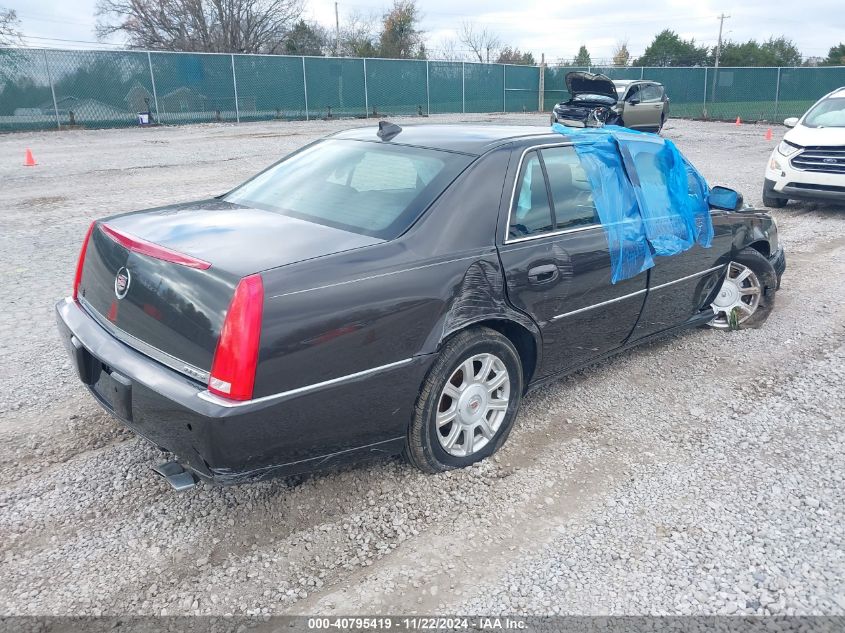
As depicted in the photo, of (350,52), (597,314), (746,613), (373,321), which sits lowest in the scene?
(746,613)

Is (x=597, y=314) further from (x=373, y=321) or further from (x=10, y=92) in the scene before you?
(x=10, y=92)

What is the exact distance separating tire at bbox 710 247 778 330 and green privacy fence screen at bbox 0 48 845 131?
2215 cm

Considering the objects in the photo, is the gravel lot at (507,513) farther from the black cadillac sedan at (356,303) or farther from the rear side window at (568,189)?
the rear side window at (568,189)

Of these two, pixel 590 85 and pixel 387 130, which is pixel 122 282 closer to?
pixel 387 130

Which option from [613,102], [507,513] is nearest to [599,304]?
[507,513]

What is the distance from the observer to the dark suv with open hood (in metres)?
17.7

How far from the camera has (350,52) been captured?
4797cm

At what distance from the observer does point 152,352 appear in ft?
9.20

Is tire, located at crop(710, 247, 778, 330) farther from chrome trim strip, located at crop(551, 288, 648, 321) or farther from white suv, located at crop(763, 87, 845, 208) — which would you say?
white suv, located at crop(763, 87, 845, 208)

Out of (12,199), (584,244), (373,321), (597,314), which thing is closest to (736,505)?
(597,314)

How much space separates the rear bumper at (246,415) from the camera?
255 centimetres

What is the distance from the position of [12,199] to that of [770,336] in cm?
1009

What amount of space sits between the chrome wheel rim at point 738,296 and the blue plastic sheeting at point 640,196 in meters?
0.74

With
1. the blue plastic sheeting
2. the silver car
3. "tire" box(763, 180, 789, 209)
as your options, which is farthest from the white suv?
the silver car
